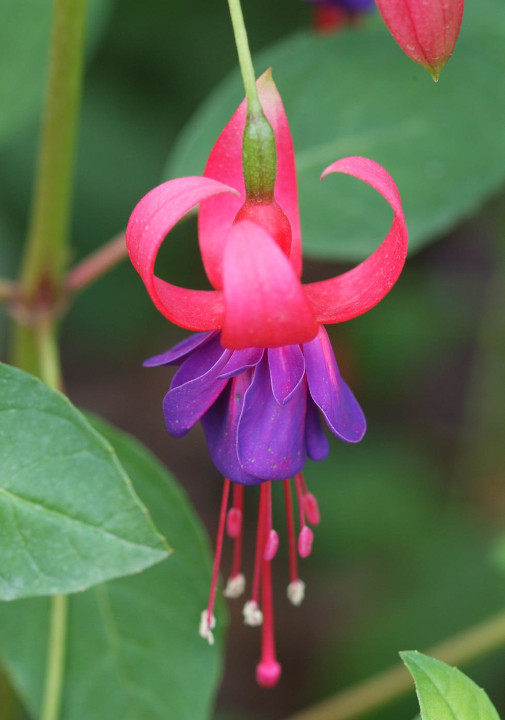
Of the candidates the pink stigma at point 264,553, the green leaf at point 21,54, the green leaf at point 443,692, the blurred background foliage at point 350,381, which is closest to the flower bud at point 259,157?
the pink stigma at point 264,553

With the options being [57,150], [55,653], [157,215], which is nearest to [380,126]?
[57,150]

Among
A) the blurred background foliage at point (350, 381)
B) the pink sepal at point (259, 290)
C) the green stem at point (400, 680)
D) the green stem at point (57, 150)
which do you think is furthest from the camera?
the blurred background foliage at point (350, 381)

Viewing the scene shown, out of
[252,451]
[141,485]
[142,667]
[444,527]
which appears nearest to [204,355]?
[252,451]

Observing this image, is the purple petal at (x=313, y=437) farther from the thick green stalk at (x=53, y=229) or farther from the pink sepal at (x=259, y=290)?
the thick green stalk at (x=53, y=229)

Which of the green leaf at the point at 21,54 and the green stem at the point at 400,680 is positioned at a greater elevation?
the green leaf at the point at 21,54

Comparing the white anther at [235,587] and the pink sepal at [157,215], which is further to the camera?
the white anther at [235,587]

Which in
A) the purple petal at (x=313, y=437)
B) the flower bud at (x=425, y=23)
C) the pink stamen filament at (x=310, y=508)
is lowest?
the pink stamen filament at (x=310, y=508)

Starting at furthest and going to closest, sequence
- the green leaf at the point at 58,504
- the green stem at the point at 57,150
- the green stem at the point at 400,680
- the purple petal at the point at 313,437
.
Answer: the green stem at the point at 400,680 → the green stem at the point at 57,150 → the purple petal at the point at 313,437 → the green leaf at the point at 58,504
